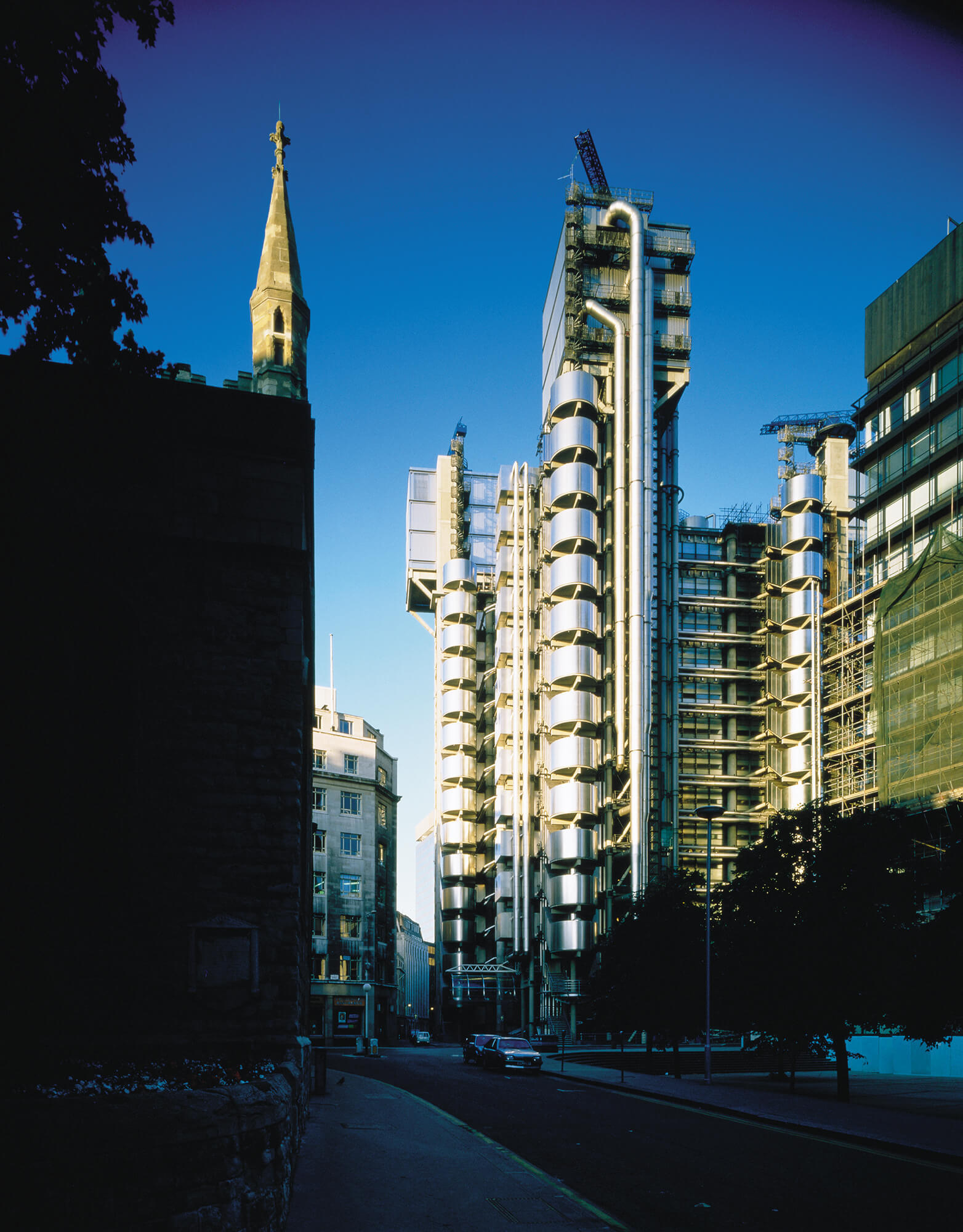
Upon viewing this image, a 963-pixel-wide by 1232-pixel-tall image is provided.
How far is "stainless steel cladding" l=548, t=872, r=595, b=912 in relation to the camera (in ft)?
230

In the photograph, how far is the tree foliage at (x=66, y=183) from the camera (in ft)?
32.3

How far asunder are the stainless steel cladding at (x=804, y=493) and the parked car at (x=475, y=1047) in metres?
44.7

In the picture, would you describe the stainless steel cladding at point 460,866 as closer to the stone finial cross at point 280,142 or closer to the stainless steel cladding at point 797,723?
the stainless steel cladding at point 797,723

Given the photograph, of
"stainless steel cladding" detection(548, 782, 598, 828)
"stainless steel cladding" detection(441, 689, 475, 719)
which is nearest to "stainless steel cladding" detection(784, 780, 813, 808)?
"stainless steel cladding" detection(548, 782, 598, 828)

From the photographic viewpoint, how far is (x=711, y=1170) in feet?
50.3

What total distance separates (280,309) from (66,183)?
9.49 m

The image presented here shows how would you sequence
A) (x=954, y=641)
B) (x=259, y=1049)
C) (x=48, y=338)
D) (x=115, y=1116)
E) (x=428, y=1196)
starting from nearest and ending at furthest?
(x=115, y=1116) → (x=48, y=338) → (x=428, y=1196) → (x=259, y=1049) → (x=954, y=641)

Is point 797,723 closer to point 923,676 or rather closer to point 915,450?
point 915,450

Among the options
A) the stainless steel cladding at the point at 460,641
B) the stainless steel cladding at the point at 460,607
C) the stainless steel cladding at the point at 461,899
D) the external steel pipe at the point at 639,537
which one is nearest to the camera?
the external steel pipe at the point at 639,537

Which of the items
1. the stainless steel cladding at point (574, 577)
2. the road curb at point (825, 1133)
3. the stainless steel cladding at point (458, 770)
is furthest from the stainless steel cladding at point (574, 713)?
the road curb at point (825, 1133)

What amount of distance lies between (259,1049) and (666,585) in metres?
65.4

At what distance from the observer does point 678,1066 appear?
126 ft

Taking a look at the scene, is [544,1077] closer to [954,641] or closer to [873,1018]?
[873,1018]

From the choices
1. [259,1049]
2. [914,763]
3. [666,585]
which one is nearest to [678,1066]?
[914,763]
